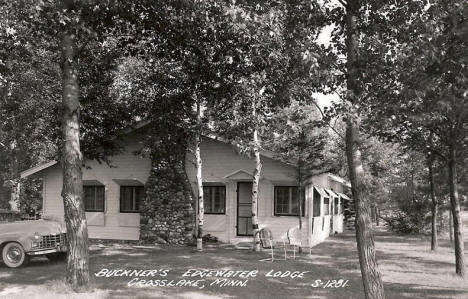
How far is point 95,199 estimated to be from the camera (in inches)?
920

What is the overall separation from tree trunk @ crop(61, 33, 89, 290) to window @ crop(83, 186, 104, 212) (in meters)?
13.1

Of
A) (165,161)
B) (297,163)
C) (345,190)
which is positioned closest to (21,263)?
(165,161)

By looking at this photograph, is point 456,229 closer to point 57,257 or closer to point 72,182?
point 72,182

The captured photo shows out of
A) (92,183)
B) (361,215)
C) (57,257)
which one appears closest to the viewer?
(361,215)

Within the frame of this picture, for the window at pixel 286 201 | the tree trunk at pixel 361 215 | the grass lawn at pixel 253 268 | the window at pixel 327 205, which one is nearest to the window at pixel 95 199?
the grass lawn at pixel 253 268

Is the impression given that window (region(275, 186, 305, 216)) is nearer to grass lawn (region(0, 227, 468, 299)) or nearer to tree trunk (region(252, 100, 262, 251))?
grass lawn (region(0, 227, 468, 299))

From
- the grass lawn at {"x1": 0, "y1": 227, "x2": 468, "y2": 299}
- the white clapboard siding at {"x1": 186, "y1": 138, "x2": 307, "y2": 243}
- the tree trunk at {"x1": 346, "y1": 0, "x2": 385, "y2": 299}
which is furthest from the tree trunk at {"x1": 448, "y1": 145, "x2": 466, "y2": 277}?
the white clapboard siding at {"x1": 186, "y1": 138, "x2": 307, "y2": 243}

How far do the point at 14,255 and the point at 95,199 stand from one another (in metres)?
9.80

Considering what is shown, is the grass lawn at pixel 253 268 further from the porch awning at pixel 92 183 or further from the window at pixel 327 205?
the window at pixel 327 205

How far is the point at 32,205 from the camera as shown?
129 ft

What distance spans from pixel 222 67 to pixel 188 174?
9525 mm

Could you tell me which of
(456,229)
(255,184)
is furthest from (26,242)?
(456,229)

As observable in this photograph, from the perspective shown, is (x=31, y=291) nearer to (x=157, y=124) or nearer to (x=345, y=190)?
(x=157, y=124)

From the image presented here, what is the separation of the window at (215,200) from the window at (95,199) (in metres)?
5.33
